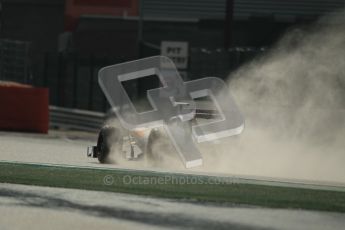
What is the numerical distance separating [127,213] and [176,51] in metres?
18.6

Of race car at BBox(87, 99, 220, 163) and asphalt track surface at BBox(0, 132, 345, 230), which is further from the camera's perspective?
race car at BBox(87, 99, 220, 163)

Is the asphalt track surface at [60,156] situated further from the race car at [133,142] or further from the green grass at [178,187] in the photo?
the green grass at [178,187]

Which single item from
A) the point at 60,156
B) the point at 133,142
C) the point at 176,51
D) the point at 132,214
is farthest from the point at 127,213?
the point at 176,51

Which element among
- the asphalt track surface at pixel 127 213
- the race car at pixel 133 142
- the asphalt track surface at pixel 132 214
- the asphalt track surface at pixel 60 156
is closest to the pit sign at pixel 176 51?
the asphalt track surface at pixel 60 156

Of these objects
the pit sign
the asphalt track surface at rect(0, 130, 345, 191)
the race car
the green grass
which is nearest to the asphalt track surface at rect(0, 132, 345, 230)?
the green grass

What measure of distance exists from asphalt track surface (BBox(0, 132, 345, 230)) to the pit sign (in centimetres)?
1622

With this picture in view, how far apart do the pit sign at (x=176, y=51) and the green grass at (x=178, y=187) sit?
45.6 feet

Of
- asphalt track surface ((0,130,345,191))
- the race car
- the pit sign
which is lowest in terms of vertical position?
asphalt track surface ((0,130,345,191))

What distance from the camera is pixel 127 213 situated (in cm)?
934

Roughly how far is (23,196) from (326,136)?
9.23 meters

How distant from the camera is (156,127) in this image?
1466cm

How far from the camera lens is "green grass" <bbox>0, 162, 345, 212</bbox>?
35.2ft

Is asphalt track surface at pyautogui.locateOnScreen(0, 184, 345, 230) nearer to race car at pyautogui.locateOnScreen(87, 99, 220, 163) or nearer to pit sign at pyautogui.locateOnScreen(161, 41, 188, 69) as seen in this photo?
race car at pyautogui.locateOnScreen(87, 99, 220, 163)

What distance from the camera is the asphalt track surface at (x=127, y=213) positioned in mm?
8711
